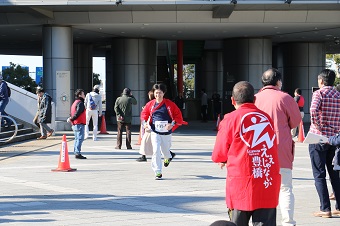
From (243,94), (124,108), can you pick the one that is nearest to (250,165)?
(243,94)

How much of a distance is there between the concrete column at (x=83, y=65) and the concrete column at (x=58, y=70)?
14.9m

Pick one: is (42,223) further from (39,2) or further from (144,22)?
(144,22)

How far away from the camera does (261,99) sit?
8016 mm

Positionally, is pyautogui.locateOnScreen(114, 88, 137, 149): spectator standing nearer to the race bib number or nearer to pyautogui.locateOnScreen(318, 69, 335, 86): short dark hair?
the race bib number

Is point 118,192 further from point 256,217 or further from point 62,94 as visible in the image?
point 62,94

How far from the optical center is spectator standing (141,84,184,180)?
13297 mm

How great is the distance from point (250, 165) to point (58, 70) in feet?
84.6

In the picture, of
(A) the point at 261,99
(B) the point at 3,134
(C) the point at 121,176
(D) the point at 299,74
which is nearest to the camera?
(A) the point at 261,99

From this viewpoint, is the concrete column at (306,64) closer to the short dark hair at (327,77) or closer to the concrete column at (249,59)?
the concrete column at (249,59)

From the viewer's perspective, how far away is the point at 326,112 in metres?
9.25

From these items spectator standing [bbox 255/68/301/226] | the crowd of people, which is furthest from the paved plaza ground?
spectator standing [bbox 255/68/301/226]

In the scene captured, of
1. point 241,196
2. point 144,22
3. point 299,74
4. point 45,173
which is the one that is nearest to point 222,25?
point 144,22

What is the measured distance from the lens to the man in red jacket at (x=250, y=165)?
19.3 ft

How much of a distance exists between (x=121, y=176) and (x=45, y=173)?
61.7 inches
